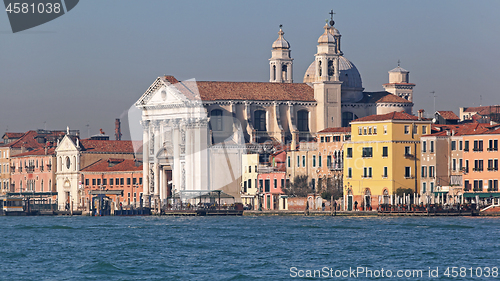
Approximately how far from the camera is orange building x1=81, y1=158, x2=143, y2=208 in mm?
91625

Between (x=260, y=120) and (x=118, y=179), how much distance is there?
11.7 metres

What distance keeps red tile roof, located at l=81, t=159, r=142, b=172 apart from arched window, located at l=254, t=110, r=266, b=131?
32.3 ft

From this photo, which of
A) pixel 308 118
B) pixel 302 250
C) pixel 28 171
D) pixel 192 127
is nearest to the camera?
pixel 302 250

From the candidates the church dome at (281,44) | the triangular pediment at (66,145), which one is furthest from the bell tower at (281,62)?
the triangular pediment at (66,145)

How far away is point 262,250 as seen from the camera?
43250mm

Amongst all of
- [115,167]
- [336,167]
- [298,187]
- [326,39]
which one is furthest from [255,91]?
[336,167]

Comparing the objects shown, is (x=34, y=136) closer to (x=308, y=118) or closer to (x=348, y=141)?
(x=308, y=118)

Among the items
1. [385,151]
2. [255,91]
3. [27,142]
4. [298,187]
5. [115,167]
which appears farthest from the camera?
[27,142]

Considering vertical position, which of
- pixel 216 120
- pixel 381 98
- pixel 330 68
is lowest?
pixel 216 120

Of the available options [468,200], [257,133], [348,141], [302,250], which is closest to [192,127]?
[257,133]

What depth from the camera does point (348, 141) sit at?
231 ft

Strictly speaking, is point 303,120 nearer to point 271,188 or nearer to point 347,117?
point 347,117

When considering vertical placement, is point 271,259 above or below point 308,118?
below

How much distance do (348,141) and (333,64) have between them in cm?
1946
